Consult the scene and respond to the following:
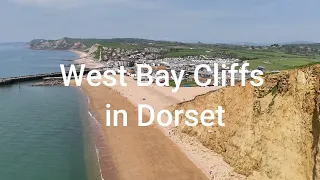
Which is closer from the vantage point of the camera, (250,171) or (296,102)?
(296,102)

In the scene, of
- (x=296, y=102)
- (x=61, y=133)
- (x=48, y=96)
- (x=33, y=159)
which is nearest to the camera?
(x=296, y=102)

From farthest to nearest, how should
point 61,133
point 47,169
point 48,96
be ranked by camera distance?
point 48,96
point 61,133
point 47,169

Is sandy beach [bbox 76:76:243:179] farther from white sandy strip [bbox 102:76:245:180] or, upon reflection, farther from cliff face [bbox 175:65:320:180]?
cliff face [bbox 175:65:320:180]

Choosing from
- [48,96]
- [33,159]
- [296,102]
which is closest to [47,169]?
[33,159]

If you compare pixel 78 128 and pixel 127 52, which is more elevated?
pixel 127 52

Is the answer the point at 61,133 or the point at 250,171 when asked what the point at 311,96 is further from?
the point at 61,133

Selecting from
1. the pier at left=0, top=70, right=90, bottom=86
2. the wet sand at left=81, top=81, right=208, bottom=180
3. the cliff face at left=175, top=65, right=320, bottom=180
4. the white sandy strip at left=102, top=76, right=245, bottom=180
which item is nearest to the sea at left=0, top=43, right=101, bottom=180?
the wet sand at left=81, top=81, right=208, bottom=180

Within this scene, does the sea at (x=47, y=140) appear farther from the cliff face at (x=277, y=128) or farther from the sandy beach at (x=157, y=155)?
the cliff face at (x=277, y=128)
